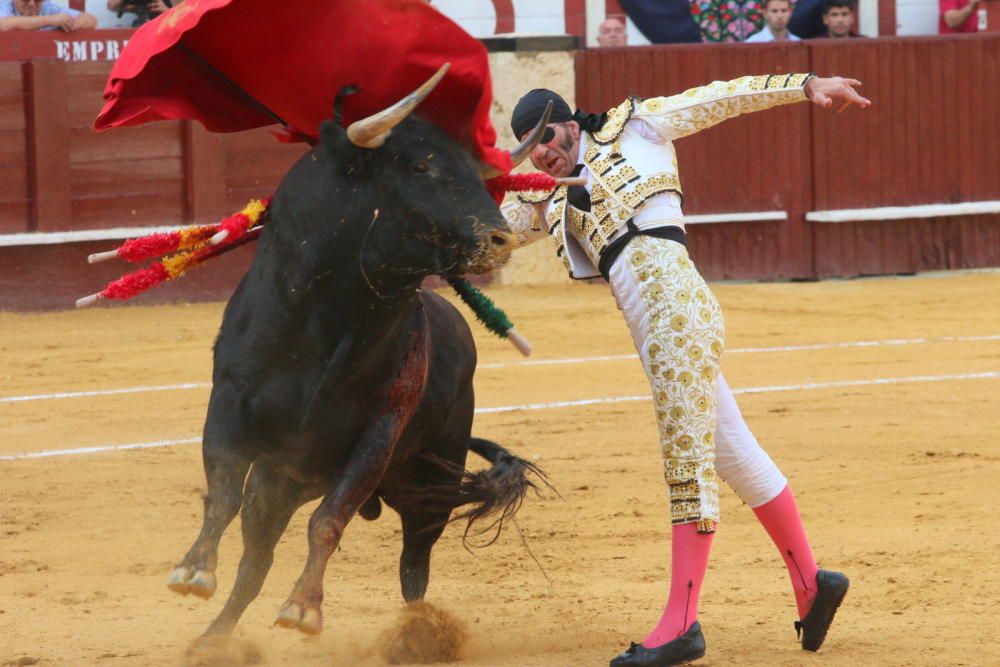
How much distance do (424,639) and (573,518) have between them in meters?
1.46

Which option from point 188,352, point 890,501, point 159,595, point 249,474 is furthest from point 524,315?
point 249,474

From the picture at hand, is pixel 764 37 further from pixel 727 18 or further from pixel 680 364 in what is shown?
pixel 680 364

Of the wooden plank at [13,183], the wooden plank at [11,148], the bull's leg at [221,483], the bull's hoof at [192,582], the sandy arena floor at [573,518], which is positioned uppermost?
the wooden plank at [11,148]

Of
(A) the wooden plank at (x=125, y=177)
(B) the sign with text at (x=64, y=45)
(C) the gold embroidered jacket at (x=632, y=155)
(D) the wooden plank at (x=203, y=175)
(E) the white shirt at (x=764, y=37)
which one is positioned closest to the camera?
(C) the gold embroidered jacket at (x=632, y=155)

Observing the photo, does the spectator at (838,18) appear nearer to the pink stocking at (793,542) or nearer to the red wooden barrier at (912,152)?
the red wooden barrier at (912,152)

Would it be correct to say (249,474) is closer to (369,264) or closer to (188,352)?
(369,264)

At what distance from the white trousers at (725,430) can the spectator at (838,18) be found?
809cm

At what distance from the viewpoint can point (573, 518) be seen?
5.18 metres

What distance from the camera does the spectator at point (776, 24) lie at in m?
11.2

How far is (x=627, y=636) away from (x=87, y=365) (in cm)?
459

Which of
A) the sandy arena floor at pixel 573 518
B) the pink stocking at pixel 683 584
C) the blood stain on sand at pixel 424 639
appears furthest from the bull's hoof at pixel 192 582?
the pink stocking at pixel 683 584

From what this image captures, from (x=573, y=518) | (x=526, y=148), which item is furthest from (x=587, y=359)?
(x=526, y=148)

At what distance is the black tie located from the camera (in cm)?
362

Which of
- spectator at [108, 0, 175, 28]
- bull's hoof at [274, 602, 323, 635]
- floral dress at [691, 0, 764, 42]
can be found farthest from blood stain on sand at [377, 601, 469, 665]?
floral dress at [691, 0, 764, 42]
